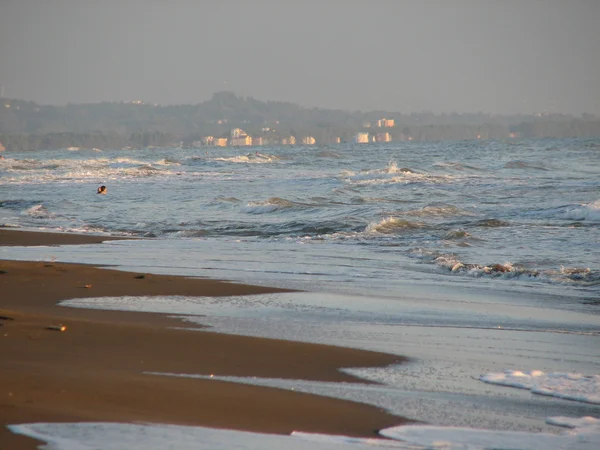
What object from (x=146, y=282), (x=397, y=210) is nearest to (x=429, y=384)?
(x=146, y=282)

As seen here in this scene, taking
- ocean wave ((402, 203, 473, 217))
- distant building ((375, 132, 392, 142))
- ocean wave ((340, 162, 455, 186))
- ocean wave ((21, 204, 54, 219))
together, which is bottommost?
ocean wave ((21, 204, 54, 219))

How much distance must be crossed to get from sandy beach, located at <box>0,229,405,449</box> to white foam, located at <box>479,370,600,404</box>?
29.8 inches

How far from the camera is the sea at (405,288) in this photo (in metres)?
3.85

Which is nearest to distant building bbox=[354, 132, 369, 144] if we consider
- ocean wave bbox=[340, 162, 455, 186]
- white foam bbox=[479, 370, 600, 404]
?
ocean wave bbox=[340, 162, 455, 186]

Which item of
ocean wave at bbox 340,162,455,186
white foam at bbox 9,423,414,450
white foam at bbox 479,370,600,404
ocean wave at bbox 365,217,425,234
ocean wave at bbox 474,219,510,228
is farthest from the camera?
ocean wave at bbox 340,162,455,186

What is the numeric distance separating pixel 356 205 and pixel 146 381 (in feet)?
46.9

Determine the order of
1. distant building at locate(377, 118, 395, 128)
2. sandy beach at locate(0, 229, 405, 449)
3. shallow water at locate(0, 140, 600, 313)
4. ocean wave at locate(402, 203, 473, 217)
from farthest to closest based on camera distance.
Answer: distant building at locate(377, 118, 395, 128), ocean wave at locate(402, 203, 473, 217), shallow water at locate(0, 140, 600, 313), sandy beach at locate(0, 229, 405, 449)

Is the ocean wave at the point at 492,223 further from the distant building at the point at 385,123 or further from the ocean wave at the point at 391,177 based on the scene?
the distant building at the point at 385,123

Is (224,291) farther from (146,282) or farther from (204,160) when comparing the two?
(204,160)

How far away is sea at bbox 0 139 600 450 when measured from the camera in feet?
12.6

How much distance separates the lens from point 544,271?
8898 mm

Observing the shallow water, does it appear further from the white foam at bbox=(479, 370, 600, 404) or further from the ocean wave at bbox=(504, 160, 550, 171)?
the ocean wave at bbox=(504, 160, 550, 171)

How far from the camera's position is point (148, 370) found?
4.46 m

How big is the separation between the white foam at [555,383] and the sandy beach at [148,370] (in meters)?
0.76
